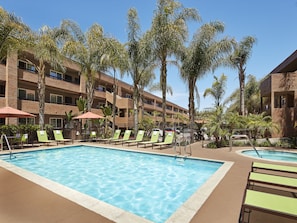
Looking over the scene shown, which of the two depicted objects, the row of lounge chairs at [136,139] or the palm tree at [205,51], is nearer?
the row of lounge chairs at [136,139]

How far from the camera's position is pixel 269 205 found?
337 cm

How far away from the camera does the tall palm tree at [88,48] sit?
Answer: 18.5m

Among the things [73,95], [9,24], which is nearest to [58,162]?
[9,24]

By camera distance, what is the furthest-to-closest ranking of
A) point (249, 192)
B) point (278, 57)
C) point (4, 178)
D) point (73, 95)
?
point (73, 95), point (278, 57), point (4, 178), point (249, 192)

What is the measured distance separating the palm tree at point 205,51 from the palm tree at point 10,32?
1235 cm

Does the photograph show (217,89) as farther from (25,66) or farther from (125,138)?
(25,66)

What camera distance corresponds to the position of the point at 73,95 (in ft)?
94.5

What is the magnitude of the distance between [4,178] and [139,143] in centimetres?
923

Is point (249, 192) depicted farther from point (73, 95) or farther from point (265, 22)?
point (73, 95)

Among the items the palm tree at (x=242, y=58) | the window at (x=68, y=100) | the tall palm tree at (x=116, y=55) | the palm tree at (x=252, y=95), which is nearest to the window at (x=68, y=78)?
the window at (x=68, y=100)

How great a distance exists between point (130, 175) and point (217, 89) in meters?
22.8

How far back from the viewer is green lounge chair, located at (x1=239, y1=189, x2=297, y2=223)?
125 inches

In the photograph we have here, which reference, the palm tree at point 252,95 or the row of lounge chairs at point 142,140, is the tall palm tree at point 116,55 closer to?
the row of lounge chairs at point 142,140

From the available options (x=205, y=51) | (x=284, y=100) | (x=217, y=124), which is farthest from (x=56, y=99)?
(x=284, y=100)
